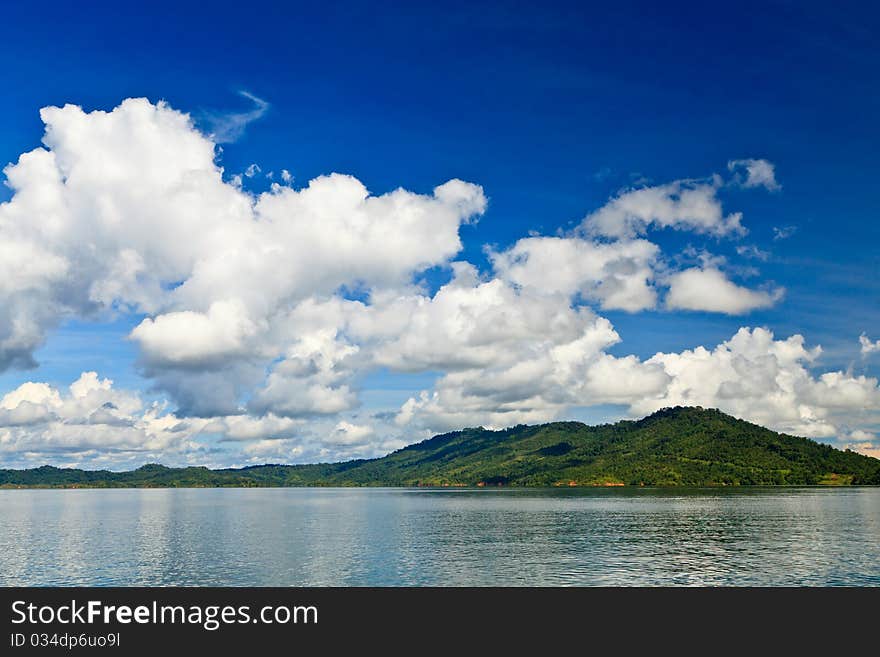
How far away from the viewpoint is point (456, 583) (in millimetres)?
92688

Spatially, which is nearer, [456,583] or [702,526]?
[456,583]
